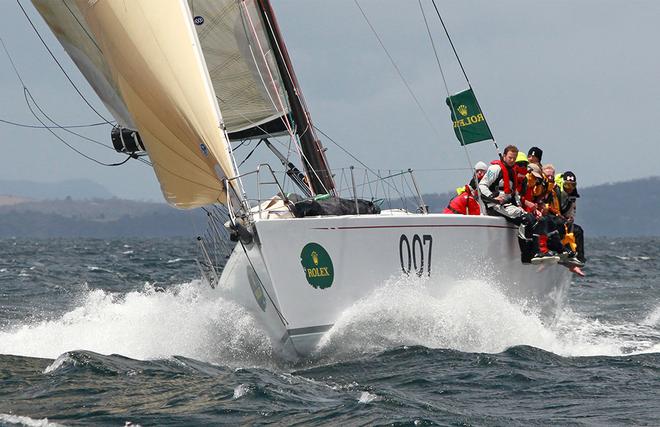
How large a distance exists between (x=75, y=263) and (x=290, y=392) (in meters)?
17.7

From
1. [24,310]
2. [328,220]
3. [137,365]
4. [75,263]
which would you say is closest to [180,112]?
[328,220]

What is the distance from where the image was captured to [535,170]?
9852 millimetres

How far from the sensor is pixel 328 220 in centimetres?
753

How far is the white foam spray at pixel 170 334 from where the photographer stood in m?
7.88

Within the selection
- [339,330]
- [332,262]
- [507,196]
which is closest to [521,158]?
[507,196]

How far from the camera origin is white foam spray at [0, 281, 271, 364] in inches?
310

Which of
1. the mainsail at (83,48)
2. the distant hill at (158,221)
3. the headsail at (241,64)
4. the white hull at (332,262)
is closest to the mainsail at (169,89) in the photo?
the mainsail at (83,48)

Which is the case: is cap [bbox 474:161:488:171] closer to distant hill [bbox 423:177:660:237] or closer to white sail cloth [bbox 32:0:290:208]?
white sail cloth [bbox 32:0:290:208]

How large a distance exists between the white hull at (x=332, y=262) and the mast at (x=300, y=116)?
1786 millimetres

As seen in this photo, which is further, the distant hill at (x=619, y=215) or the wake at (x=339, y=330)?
the distant hill at (x=619, y=215)

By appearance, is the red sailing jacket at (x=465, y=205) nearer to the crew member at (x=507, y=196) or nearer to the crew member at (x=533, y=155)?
the crew member at (x=507, y=196)

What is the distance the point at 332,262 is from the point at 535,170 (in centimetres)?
303

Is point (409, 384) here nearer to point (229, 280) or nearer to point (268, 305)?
point (268, 305)

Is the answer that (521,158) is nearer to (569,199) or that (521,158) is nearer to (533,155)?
(533,155)
